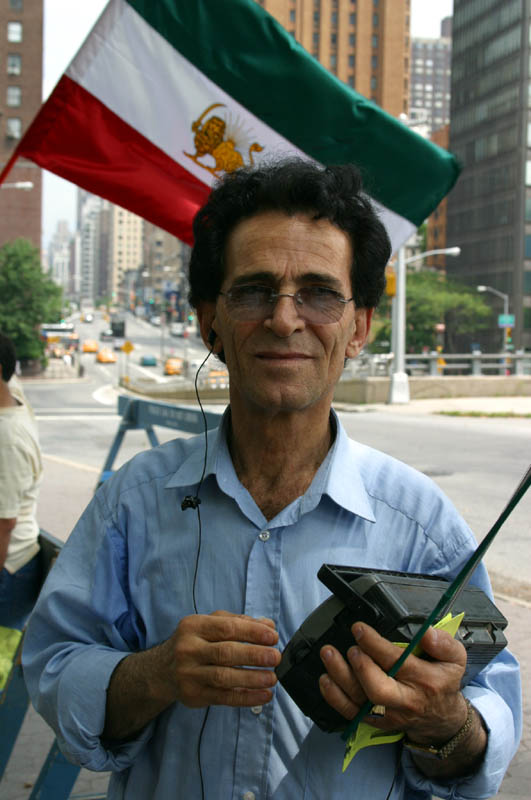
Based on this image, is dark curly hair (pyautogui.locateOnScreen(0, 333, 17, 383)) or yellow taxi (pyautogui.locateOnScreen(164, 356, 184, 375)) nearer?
dark curly hair (pyautogui.locateOnScreen(0, 333, 17, 383))

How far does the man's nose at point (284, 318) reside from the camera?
1.77 metres

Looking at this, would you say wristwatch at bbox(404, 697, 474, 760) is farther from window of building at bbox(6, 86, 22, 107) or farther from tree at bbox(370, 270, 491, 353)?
window of building at bbox(6, 86, 22, 107)

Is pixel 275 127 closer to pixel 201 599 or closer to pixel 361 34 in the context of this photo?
pixel 201 599

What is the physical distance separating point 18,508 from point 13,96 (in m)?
82.2

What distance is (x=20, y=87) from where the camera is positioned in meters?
78.5

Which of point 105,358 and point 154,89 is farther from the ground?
point 154,89

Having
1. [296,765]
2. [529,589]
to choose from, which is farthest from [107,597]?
[529,589]

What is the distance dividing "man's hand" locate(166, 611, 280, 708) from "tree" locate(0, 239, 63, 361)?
2362 inches

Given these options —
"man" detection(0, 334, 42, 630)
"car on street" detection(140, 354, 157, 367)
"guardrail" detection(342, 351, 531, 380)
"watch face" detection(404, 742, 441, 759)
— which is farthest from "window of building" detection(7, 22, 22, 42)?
"watch face" detection(404, 742, 441, 759)

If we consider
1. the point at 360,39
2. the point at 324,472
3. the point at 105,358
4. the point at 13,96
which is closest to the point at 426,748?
the point at 324,472

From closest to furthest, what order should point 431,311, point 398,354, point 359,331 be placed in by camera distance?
point 359,331
point 398,354
point 431,311

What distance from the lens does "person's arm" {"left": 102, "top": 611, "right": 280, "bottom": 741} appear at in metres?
1.47

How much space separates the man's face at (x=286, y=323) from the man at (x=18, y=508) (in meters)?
2.07

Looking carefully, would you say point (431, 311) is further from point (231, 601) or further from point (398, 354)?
point (231, 601)
